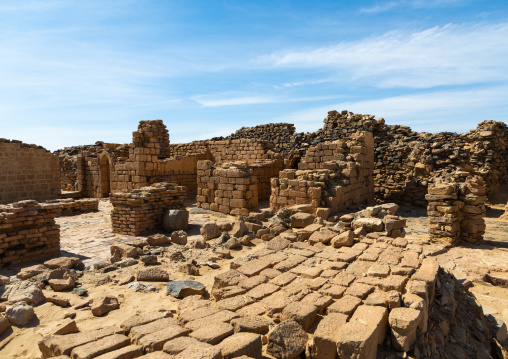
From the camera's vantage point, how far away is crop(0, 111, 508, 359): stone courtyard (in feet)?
11.3

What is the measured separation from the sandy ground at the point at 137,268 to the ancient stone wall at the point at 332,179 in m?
2.10

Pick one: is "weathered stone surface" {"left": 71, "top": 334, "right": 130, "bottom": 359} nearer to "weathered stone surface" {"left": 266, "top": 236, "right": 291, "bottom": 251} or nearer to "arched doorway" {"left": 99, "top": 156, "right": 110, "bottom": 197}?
"weathered stone surface" {"left": 266, "top": 236, "right": 291, "bottom": 251}

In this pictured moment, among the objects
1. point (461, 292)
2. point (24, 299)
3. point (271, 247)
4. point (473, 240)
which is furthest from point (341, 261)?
point (473, 240)

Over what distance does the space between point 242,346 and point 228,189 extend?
944 cm

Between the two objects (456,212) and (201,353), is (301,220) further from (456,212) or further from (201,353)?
(201,353)

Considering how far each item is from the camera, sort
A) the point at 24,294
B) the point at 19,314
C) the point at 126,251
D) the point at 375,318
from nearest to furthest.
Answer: the point at 375,318
the point at 19,314
the point at 24,294
the point at 126,251

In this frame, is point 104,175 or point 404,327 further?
point 104,175

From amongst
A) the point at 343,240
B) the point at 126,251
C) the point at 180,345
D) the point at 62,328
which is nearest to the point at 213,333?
the point at 180,345

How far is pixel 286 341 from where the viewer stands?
3.23m

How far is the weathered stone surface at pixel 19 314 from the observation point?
4.12 m

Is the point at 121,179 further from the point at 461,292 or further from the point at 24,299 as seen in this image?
the point at 461,292

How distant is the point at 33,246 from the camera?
763cm

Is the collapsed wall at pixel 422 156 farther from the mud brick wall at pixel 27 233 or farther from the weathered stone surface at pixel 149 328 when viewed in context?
the weathered stone surface at pixel 149 328

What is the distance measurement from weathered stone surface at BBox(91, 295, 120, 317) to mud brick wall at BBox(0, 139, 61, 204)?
12687 mm
